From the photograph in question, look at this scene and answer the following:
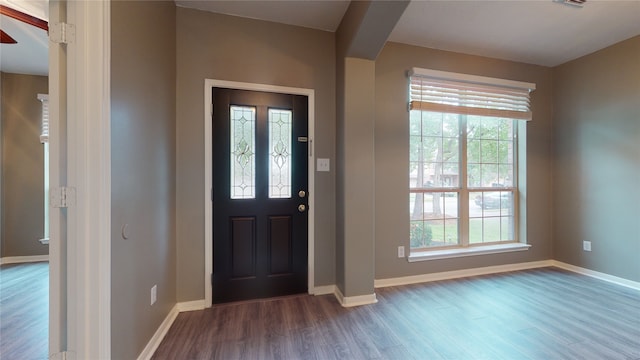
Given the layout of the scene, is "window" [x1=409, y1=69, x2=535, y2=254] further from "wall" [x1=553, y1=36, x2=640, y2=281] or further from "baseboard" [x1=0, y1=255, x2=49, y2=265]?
"baseboard" [x1=0, y1=255, x2=49, y2=265]

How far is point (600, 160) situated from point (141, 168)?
4740 mm

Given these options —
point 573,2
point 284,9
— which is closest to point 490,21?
point 573,2

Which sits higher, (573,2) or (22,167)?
(573,2)

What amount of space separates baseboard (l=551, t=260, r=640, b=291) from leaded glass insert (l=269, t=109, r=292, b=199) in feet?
12.4

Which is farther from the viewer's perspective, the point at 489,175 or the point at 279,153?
the point at 489,175

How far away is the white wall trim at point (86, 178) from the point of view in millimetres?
1190

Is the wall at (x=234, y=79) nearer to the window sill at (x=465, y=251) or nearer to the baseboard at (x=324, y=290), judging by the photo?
the baseboard at (x=324, y=290)

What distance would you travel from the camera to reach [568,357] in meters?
1.65

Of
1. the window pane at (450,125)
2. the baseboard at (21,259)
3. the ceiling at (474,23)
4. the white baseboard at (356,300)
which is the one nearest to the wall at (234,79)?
the ceiling at (474,23)

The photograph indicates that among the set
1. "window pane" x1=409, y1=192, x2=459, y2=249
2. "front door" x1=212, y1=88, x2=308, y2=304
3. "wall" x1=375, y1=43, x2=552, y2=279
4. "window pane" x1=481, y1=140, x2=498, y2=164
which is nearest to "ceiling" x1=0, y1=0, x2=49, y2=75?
"front door" x1=212, y1=88, x2=308, y2=304

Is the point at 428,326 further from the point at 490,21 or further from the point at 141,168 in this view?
the point at 490,21

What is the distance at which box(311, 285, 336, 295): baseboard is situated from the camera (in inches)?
99.2

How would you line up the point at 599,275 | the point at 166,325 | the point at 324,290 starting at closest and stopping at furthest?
the point at 166,325
the point at 324,290
the point at 599,275

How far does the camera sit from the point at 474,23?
8.04ft
